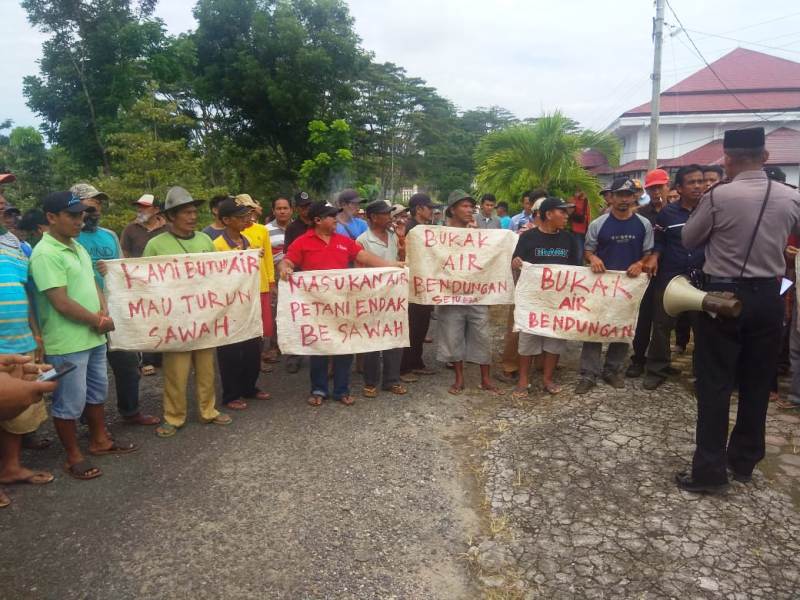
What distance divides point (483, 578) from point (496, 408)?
2412 millimetres

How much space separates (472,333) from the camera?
5613mm

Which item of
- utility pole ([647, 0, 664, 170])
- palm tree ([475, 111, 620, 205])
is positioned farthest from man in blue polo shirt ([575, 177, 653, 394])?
utility pole ([647, 0, 664, 170])

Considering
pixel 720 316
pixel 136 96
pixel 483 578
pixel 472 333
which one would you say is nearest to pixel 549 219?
pixel 472 333

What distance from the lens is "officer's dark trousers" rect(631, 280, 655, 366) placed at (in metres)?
5.75

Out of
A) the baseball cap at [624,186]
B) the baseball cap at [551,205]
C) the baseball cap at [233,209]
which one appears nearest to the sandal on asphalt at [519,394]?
the baseball cap at [551,205]

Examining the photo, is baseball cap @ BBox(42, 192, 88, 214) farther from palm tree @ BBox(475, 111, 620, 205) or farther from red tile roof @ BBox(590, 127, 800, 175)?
red tile roof @ BBox(590, 127, 800, 175)

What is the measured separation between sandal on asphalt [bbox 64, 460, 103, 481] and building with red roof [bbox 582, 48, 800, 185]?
28.0 metres

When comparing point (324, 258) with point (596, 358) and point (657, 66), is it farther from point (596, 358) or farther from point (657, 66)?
point (657, 66)

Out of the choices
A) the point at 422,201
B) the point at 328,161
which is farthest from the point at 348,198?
the point at 328,161

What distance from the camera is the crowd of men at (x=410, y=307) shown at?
3.43m

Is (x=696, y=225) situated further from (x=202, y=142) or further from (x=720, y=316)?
(x=202, y=142)

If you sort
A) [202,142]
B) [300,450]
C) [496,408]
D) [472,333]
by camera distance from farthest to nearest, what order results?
[202,142] < [472,333] < [496,408] < [300,450]

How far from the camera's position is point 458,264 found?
565cm

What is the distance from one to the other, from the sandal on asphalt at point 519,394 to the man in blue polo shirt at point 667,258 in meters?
1.18
